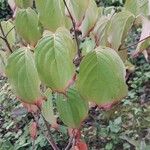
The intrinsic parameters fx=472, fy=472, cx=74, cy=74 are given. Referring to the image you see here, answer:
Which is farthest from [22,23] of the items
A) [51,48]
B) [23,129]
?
[23,129]

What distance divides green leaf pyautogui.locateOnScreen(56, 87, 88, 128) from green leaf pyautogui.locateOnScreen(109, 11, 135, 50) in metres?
0.17

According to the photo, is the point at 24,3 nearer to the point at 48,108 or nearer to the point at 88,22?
the point at 88,22

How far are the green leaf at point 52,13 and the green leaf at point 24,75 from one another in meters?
0.08

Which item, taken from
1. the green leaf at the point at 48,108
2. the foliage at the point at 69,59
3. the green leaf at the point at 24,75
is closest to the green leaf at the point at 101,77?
the foliage at the point at 69,59

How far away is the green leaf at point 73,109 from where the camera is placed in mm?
1229

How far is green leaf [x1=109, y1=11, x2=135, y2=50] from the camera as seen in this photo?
1.18 m

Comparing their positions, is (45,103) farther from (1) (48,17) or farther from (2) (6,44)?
(1) (48,17)

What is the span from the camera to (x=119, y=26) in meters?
1.18

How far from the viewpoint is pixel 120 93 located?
3.33 ft

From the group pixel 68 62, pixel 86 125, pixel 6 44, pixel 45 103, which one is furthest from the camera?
pixel 86 125

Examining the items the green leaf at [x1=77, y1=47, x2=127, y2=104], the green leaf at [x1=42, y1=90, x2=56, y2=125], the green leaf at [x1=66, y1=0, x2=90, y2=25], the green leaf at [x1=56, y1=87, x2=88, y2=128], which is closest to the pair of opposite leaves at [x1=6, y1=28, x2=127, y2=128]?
the green leaf at [x1=77, y1=47, x2=127, y2=104]

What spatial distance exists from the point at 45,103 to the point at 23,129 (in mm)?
1981

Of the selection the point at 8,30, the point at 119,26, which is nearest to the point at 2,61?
the point at 8,30

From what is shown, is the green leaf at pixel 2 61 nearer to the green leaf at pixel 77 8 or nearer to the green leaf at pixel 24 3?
the green leaf at pixel 24 3
